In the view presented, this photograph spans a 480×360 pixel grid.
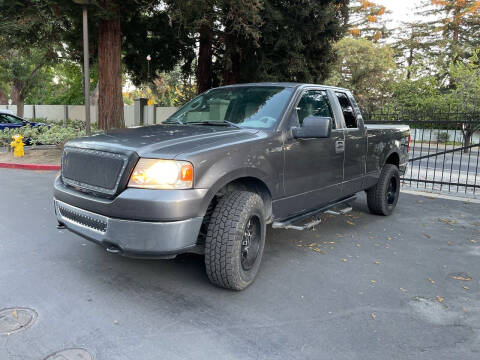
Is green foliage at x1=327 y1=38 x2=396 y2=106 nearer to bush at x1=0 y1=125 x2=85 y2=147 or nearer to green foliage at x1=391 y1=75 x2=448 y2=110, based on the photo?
green foliage at x1=391 y1=75 x2=448 y2=110

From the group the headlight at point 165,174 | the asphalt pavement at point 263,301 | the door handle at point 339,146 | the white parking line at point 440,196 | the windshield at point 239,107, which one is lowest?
the asphalt pavement at point 263,301

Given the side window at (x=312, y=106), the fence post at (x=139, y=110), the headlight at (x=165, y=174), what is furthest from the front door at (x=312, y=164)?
the fence post at (x=139, y=110)

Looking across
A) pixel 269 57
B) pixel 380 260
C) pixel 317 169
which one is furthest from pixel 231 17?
pixel 380 260

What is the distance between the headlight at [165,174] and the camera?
3.12 m

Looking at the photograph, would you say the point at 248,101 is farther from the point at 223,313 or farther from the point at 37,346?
the point at 37,346

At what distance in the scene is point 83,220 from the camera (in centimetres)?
346

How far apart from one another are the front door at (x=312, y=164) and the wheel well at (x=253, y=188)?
0.23m

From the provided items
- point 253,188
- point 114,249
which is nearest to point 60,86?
point 253,188

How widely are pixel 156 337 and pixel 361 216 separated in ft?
14.8

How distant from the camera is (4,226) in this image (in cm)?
530

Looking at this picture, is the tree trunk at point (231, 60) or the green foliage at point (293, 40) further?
the tree trunk at point (231, 60)

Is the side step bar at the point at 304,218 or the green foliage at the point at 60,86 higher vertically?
the green foliage at the point at 60,86

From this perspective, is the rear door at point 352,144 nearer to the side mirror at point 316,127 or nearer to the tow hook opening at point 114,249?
the side mirror at point 316,127

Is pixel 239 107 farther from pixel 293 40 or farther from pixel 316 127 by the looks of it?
pixel 293 40
